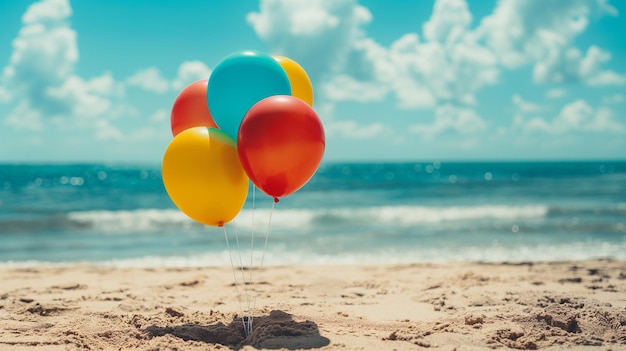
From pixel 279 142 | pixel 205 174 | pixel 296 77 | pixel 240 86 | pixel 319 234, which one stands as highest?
pixel 296 77

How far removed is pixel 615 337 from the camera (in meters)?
4.38

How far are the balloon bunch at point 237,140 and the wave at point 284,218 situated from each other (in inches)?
407

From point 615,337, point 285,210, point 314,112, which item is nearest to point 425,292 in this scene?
point 615,337

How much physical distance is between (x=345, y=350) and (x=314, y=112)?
6.27 feet

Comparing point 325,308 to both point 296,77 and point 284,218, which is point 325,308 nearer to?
point 296,77

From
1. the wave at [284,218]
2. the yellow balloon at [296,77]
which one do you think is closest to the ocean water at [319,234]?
the wave at [284,218]

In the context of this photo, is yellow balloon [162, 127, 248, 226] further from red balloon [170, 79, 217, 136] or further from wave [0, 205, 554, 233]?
wave [0, 205, 554, 233]

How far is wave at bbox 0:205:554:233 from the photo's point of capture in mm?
15532

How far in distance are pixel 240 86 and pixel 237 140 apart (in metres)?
0.60

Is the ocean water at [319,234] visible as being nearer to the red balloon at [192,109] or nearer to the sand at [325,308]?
the sand at [325,308]

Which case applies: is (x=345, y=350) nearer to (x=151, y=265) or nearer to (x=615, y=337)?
(x=615, y=337)

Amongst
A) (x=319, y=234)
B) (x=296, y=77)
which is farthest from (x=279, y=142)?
(x=319, y=234)

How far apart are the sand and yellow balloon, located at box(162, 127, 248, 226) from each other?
112cm

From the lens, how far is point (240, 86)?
4.57 meters
